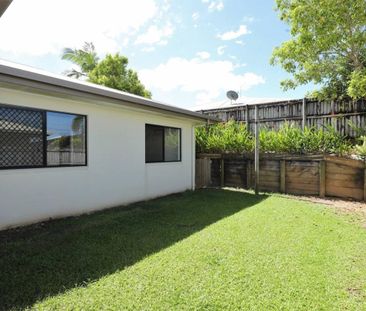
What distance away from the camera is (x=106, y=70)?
15867 mm

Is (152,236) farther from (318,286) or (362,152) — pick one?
(362,152)

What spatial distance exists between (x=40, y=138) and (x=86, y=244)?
2252 mm

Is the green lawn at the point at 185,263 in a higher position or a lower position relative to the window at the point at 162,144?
lower

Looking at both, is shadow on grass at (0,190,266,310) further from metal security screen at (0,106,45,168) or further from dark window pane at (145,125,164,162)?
dark window pane at (145,125,164,162)

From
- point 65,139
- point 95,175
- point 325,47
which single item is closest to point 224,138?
point 325,47

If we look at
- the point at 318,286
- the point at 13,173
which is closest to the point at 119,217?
the point at 13,173

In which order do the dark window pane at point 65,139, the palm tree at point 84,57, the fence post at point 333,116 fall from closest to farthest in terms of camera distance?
1. the dark window pane at point 65,139
2. the fence post at point 333,116
3. the palm tree at point 84,57

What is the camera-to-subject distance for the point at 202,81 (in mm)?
18109

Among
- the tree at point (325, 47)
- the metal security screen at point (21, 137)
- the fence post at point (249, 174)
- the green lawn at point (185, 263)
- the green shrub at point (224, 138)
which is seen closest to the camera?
the green lawn at point (185, 263)

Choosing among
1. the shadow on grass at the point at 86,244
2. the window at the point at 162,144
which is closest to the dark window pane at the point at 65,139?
the shadow on grass at the point at 86,244

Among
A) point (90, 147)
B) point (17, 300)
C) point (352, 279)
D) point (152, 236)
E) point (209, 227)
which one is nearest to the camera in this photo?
point (17, 300)

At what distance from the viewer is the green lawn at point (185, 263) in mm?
2441

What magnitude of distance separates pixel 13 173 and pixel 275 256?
4253 millimetres

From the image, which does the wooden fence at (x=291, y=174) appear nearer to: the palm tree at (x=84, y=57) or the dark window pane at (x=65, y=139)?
the dark window pane at (x=65, y=139)
